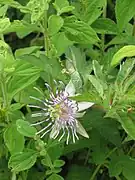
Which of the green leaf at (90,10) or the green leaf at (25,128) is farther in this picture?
the green leaf at (90,10)

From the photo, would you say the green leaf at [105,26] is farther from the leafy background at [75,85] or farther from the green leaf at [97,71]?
the green leaf at [97,71]

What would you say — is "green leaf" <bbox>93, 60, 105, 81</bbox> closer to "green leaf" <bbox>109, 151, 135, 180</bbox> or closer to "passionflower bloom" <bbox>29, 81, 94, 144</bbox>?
"passionflower bloom" <bbox>29, 81, 94, 144</bbox>

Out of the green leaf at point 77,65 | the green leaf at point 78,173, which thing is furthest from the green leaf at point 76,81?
the green leaf at point 78,173

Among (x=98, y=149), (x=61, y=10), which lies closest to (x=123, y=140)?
(x=98, y=149)

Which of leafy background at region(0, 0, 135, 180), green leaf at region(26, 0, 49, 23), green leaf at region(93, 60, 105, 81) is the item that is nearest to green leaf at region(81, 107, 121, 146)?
leafy background at region(0, 0, 135, 180)

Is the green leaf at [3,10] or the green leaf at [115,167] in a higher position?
the green leaf at [3,10]
